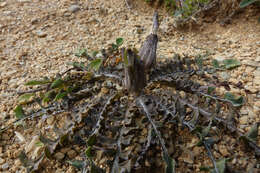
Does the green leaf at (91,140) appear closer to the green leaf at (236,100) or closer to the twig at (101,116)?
the twig at (101,116)

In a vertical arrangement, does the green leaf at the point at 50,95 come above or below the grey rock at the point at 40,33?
below

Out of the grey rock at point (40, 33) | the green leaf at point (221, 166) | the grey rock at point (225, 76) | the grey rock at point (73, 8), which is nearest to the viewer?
the green leaf at point (221, 166)

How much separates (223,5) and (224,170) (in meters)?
1.71

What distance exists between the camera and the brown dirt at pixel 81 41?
3.76 ft

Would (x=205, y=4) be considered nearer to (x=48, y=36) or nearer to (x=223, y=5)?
(x=223, y=5)

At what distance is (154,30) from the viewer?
1165 millimetres

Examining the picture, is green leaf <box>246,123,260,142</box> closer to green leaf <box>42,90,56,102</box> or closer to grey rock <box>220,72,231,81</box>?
grey rock <box>220,72,231,81</box>

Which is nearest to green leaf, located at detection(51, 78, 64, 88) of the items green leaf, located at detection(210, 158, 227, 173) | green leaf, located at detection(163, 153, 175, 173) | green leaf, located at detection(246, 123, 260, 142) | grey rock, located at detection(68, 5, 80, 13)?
green leaf, located at detection(163, 153, 175, 173)

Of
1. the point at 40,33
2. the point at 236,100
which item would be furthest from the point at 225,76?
the point at 40,33

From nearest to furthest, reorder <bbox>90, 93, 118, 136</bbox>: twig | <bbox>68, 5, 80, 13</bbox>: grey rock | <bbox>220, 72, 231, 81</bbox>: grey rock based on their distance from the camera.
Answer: <bbox>90, 93, 118, 136</bbox>: twig → <bbox>220, 72, 231, 81</bbox>: grey rock → <bbox>68, 5, 80, 13</bbox>: grey rock

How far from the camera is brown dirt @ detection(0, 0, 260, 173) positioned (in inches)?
45.1

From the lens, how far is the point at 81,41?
1750mm

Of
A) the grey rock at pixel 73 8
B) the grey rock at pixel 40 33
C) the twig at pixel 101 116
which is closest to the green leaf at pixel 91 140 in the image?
the twig at pixel 101 116

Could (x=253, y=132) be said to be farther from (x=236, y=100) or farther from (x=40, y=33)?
(x=40, y=33)
